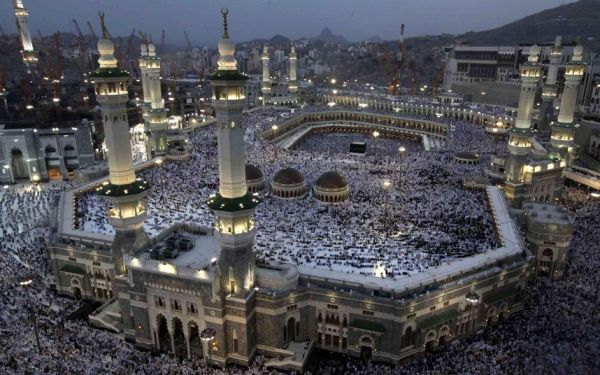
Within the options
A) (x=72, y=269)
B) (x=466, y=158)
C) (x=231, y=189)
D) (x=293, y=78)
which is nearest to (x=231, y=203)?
(x=231, y=189)

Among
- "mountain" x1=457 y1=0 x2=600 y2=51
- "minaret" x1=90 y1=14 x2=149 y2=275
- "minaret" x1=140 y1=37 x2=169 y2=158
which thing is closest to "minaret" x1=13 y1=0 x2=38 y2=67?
"minaret" x1=140 y1=37 x2=169 y2=158

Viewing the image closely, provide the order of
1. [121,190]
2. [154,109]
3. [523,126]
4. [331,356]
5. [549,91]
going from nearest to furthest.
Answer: [331,356] → [121,190] → [523,126] → [154,109] → [549,91]

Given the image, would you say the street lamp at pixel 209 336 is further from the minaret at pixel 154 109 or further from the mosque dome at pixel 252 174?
the minaret at pixel 154 109

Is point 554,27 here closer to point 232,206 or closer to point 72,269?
point 232,206

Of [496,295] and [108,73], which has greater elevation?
[108,73]

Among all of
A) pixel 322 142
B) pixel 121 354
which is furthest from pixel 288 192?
pixel 322 142

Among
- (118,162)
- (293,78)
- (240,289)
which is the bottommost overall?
(240,289)

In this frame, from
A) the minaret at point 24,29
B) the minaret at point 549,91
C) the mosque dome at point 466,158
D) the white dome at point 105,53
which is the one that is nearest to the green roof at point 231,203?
the white dome at point 105,53
